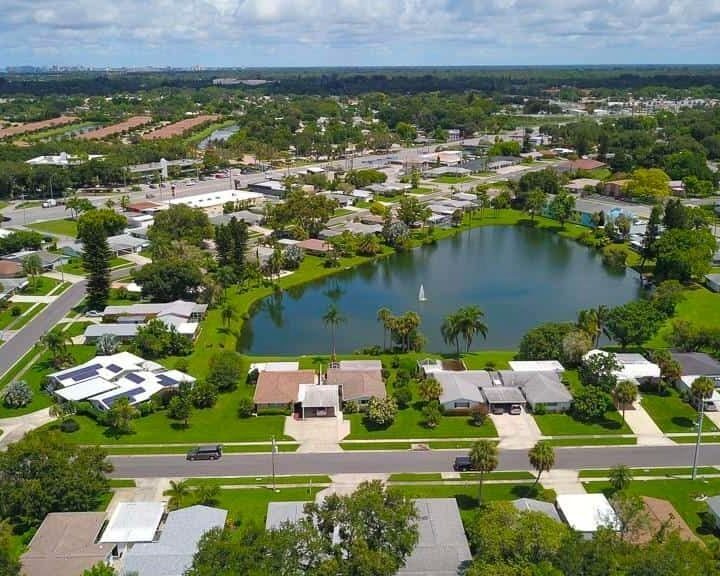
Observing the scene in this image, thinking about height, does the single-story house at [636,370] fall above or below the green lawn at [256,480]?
above

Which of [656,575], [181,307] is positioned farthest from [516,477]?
[181,307]

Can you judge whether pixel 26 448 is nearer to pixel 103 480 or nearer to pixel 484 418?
pixel 103 480

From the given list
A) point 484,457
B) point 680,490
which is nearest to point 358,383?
point 484,457

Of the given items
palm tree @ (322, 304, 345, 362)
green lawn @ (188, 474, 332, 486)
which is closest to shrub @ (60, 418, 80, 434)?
green lawn @ (188, 474, 332, 486)

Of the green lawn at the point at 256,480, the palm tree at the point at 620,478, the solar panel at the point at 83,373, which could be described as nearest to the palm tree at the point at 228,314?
the solar panel at the point at 83,373

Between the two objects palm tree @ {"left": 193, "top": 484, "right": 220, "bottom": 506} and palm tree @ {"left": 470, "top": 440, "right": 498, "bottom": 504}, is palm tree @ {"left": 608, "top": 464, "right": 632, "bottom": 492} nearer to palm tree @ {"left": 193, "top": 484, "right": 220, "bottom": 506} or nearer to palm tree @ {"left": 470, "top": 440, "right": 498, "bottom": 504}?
palm tree @ {"left": 470, "top": 440, "right": 498, "bottom": 504}

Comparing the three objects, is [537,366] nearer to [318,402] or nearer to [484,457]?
[318,402]

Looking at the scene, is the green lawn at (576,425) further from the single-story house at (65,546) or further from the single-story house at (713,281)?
the single-story house at (713,281)
